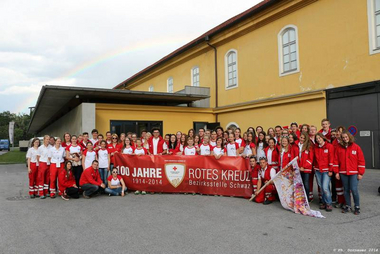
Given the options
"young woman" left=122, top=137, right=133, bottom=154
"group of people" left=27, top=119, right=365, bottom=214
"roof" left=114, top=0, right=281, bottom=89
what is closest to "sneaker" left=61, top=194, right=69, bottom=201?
"group of people" left=27, top=119, right=365, bottom=214

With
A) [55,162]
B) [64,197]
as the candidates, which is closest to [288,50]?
[55,162]

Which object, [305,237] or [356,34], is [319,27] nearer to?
[356,34]

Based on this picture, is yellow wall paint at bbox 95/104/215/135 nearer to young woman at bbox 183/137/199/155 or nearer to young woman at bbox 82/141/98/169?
young woman at bbox 82/141/98/169

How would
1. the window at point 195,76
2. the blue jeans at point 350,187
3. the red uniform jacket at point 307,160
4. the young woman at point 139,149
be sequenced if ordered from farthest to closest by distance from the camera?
the window at point 195,76 < the young woman at point 139,149 < the red uniform jacket at point 307,160 < the blue jeans at point 350,187

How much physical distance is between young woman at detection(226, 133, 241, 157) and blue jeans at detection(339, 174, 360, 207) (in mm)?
3111

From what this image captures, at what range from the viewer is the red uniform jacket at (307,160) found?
23.1ft

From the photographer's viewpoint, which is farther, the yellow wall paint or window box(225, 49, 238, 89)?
window box(225, 49, 238, 89)

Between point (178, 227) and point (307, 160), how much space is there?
11.5 ft

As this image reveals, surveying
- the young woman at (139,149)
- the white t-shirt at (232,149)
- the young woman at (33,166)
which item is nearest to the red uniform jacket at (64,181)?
the young woman at (33,166)

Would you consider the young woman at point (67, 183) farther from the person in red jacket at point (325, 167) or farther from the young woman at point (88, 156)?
the person in red jacket at point (325, 167)

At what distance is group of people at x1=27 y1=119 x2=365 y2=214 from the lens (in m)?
6.68

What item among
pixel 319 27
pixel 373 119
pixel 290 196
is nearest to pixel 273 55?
pixel 319 27

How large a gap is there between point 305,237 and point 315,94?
Answer: 10575 mm

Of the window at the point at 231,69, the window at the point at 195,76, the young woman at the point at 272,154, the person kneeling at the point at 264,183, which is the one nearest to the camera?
the person kneeling at the point at 264,183
